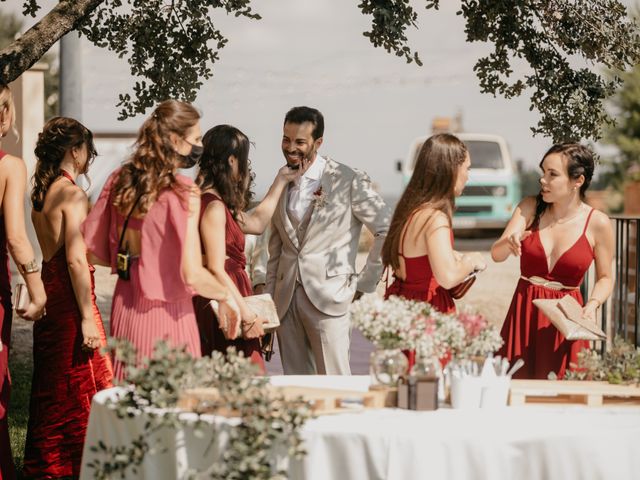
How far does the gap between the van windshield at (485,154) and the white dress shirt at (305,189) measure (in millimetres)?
19675

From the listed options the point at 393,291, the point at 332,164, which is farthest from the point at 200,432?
the point at 332,164

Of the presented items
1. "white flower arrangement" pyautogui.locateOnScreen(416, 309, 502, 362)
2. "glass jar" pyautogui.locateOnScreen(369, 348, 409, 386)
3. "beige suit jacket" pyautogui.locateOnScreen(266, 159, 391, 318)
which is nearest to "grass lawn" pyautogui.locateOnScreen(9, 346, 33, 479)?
"beige suit jacket" pyautogui.locateOnScreen(266, 159, 391, 318)

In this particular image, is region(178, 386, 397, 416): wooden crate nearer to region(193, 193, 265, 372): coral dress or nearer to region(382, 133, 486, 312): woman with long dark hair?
region(382, 133, 486, 312): woman with long dark hair

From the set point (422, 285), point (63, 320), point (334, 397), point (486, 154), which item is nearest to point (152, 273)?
point (334, 397)

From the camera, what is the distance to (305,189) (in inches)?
250

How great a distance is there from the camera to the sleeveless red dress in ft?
17.8

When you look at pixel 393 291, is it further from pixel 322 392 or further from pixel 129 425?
pixel 129 425

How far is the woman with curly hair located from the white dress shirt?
187 cm

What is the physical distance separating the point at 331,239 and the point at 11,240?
1.92 metres

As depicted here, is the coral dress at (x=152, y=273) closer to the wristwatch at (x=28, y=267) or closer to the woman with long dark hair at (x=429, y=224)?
the wristwatch at (x=28, y=267)

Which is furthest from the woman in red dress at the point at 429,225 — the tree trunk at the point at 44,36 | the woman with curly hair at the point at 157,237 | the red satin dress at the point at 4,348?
the tree trunk at the point at 44,36

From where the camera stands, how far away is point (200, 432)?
3.59m

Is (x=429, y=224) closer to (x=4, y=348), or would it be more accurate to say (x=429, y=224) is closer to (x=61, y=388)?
(x=4, y=348)

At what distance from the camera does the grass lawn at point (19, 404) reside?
6.92 m
